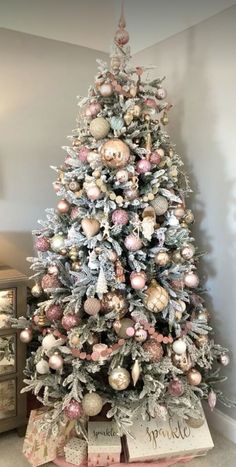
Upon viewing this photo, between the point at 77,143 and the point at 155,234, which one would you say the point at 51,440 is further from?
the point at 77,143

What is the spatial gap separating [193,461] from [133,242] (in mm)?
1005

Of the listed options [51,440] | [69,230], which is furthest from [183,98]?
[51,440]

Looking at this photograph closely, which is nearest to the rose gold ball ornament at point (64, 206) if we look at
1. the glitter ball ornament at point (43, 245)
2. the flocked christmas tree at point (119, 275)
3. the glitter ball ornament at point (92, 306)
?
the flocked christmas tree at point (119, 275)

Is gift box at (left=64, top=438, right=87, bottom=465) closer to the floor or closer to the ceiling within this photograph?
the floor

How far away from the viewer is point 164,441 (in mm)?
1461

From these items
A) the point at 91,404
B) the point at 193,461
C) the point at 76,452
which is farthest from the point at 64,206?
the point at 193,461

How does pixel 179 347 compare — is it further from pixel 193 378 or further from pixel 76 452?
pixel 76 452

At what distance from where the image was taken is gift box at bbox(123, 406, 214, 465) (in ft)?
4.67

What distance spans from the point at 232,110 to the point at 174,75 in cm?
48

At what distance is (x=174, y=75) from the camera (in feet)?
6.45

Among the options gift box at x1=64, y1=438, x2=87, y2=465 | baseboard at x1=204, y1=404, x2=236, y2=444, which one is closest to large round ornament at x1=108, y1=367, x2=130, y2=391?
gift box at x1=64, y1=438, x2=87, y2=465

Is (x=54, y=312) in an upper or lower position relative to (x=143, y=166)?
lower

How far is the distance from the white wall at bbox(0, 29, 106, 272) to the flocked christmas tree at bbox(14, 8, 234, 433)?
617mm

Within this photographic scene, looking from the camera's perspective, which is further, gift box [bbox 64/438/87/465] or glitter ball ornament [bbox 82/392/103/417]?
gift box [bbox 64/438/87/465]
